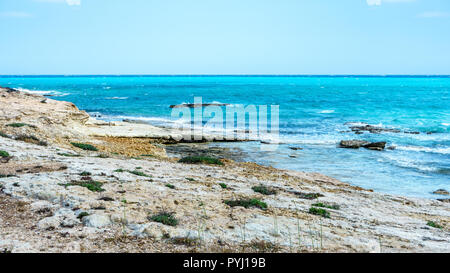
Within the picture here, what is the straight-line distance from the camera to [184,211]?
394 inches

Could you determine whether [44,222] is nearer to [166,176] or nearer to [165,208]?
[165,208]

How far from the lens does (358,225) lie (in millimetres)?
10094

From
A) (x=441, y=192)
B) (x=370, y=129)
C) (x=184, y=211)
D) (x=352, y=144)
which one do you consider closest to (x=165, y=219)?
(x=184, y=211)

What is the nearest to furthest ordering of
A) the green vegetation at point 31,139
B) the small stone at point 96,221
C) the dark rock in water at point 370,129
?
the small stone at point 96,221
the green vegetation at point 31,139
the dark rock in water at point 370,129

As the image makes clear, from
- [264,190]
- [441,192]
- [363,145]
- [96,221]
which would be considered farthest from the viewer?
[363,145]

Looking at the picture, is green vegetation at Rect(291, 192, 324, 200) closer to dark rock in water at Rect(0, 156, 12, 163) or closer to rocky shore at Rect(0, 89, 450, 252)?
rocky shore at Rect(0, 89, 450, 252)

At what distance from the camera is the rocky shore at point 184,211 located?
321 inches

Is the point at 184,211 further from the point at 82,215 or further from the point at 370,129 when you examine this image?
the point at 370,129

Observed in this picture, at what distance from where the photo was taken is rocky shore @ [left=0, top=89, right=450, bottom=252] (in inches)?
321

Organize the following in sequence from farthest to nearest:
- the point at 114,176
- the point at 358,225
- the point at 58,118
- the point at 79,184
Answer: the point at 58,118
the point at 114,176
the point at 79,184
the point at 358,225

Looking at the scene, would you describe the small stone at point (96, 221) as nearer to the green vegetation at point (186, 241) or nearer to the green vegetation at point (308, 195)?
the green vegetation at point (186, 241)

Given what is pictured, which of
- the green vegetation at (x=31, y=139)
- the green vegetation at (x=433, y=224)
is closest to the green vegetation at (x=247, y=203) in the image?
the green vegetation at (x=433, y=224)

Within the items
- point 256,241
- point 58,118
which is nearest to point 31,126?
point 58,118

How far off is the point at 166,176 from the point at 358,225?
717 cm
